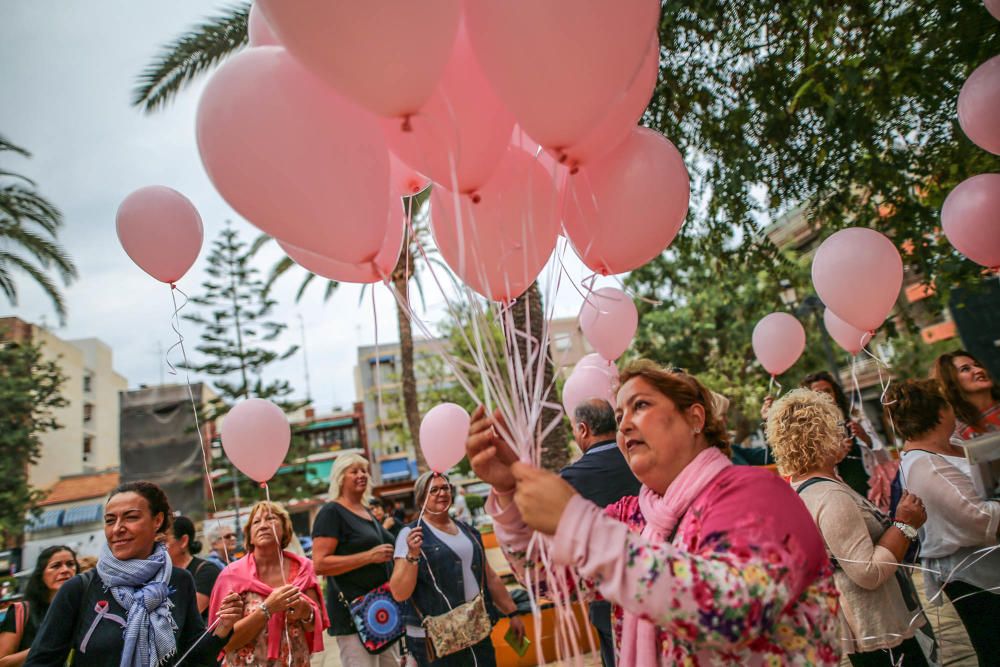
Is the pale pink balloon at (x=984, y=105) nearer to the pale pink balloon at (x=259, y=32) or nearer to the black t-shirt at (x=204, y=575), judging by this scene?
the pale pink balloon at (x=259, y=32)

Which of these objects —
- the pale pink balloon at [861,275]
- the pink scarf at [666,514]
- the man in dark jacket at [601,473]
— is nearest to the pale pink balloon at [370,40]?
the pink scarf at [666,514]

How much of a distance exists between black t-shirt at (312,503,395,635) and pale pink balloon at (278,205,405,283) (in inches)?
79.7

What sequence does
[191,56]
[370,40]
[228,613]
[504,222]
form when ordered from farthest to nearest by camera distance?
1. [191,56]
2. [228,613]
3. [504,222]
4. [370,40]

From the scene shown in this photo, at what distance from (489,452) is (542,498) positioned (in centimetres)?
36

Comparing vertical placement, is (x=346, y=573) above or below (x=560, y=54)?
below

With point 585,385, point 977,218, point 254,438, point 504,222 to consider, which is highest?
point 977,218

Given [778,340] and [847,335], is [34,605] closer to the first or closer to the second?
[778,340]

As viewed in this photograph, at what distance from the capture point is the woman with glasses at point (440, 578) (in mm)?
3268

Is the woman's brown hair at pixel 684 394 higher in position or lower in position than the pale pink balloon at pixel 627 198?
lower

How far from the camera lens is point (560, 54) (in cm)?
158

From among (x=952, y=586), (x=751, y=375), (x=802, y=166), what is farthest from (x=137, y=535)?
(x=751, y=375)

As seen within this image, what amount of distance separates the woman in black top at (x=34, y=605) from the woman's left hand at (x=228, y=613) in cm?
135

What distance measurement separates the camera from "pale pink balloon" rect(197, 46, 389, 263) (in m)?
1.56

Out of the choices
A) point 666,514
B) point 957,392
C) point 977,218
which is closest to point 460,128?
point 666,514
